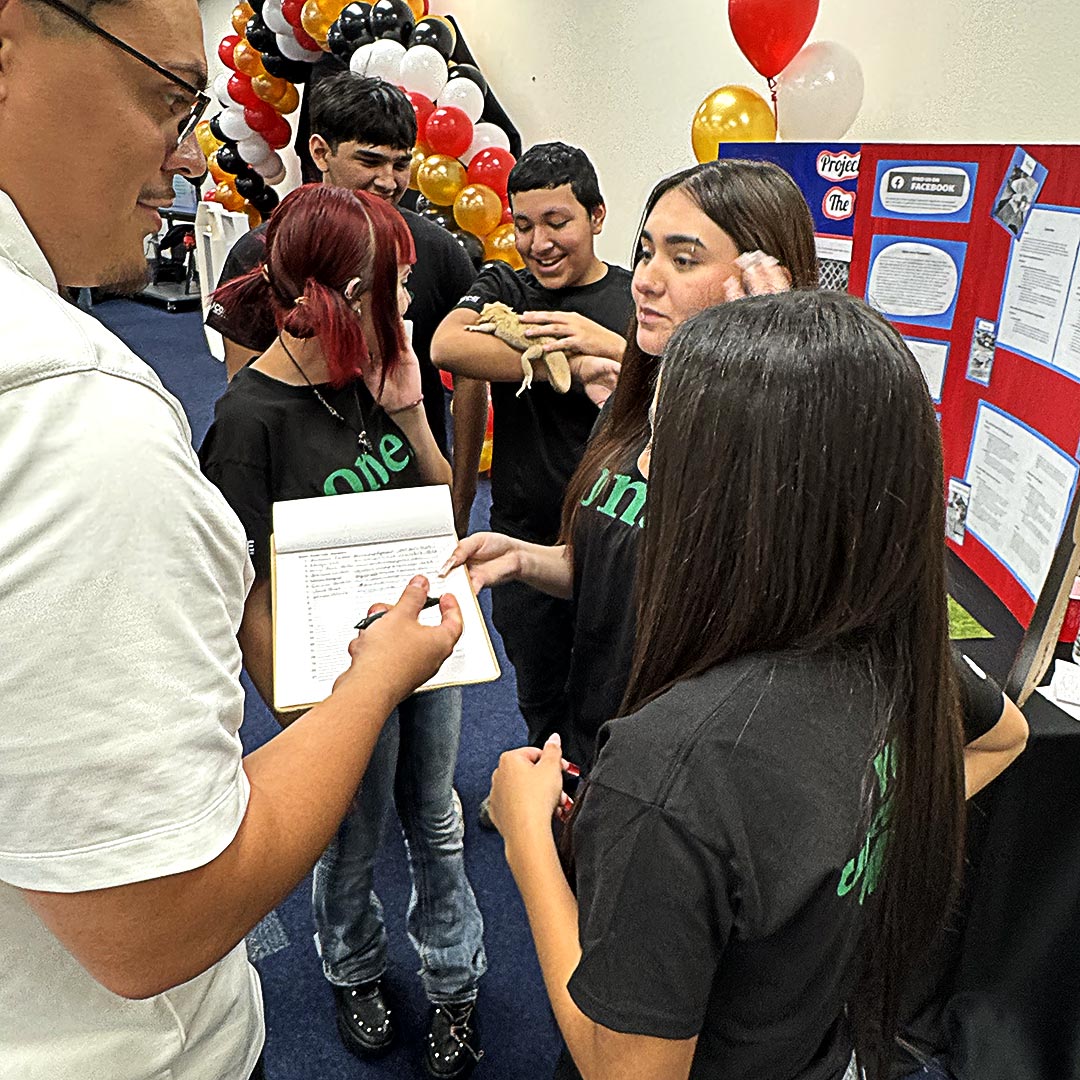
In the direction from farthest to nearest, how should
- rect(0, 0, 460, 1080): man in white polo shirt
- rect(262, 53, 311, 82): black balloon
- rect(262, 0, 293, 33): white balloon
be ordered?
rect(262, 53, 311, 82): black balloon, rect(262, 0, 293, 33): white balloon, rect(0, 0, 460, 1080): man in white polo shirt

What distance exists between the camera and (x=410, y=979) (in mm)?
1912

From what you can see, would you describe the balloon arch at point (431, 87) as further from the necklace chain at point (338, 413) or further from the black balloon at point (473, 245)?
the necklace chain at point (338, 413)

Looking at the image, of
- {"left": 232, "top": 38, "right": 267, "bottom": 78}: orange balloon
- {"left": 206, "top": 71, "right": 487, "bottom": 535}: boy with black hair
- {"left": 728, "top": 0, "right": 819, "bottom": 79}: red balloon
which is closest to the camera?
{"left": 206, "top": 71, "right": 487, "bottom": 535}: boy with black hair

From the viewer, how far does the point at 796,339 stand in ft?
2.32

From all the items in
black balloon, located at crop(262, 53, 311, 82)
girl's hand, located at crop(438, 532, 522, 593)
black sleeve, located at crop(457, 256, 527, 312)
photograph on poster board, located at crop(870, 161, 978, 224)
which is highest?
Answer: black balloon, located at crop(262, 53, 311, 82)

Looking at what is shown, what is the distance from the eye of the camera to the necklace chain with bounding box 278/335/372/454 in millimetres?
1475

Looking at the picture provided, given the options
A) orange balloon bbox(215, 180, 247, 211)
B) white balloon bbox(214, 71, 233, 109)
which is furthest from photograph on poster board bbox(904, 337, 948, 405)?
orange balloon bbox(215, 180, 247, 211)

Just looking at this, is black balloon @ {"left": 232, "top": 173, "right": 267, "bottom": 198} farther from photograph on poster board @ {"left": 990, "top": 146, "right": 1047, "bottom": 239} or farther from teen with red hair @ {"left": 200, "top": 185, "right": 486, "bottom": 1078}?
photograph on poster board @ {"left": 990, "top": 146, "right": 1047, "bottom": 239}

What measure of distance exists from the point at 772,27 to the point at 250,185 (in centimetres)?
451

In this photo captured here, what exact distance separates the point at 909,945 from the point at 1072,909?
68cm

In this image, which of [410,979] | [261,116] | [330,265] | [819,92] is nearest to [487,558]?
[330,265]

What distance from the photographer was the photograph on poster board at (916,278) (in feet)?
5.58

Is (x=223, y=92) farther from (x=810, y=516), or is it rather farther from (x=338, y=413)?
(x=810, y=516)

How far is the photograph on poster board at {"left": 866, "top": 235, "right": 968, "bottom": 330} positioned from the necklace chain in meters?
1.00
